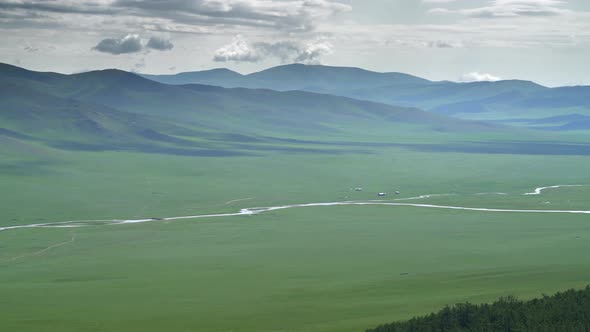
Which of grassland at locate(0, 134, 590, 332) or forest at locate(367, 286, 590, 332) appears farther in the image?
grassland at locate(0, 134, 590, 332)

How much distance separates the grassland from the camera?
64.9m

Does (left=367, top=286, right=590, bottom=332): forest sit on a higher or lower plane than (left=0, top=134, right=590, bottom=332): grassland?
higher

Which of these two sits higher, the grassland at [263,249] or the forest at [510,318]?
the forest at [510,318]

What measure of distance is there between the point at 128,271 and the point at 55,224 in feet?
120

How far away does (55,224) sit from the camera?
11606 centimetres

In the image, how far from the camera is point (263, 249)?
314 feet

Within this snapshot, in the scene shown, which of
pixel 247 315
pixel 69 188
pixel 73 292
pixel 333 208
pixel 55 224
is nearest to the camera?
pixel 247 315

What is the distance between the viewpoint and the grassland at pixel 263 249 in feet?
213

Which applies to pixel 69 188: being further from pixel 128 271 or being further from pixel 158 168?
pixel 128 271

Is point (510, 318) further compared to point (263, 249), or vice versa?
point (263, 249)

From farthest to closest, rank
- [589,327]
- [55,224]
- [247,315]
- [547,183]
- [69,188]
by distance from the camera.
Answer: [547,183]
[69,188]
[55,224]
[247,315]
[589,327]

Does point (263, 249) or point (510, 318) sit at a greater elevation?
point (510, 318)

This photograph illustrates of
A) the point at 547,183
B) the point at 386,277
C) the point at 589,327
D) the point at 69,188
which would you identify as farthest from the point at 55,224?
the point at 547,183

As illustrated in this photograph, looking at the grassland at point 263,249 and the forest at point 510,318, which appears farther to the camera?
the grassland at point 263,249
